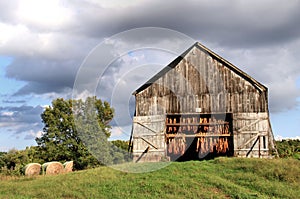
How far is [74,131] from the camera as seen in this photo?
43.0 meters

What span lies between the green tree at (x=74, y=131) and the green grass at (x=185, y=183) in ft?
64.5

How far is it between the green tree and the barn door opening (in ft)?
52.1

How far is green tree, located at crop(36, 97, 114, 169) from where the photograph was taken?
41156 millimetres

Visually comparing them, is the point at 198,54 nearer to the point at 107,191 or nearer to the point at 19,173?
the point at 107,191

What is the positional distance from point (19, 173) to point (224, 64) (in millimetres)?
17430

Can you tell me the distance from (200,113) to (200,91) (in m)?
1.54

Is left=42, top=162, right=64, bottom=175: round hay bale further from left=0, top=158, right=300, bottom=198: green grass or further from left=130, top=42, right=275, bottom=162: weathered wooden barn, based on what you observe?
left=0, top=158, right=300, bottom=198: green grass

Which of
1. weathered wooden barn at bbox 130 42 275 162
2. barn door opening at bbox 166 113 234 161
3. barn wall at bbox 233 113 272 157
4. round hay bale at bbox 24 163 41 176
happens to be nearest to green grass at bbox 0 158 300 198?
barn wall at bbox 233 113 272 157

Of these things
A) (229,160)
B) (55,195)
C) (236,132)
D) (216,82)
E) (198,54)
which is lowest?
(55,195)

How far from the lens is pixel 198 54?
87.9ft

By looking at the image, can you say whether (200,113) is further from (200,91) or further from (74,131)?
(74,131)

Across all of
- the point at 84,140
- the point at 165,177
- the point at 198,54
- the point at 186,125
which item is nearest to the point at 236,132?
the point at 186,125

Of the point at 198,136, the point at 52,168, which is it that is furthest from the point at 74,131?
the point at 198,136

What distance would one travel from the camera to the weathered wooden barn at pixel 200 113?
25219mm
